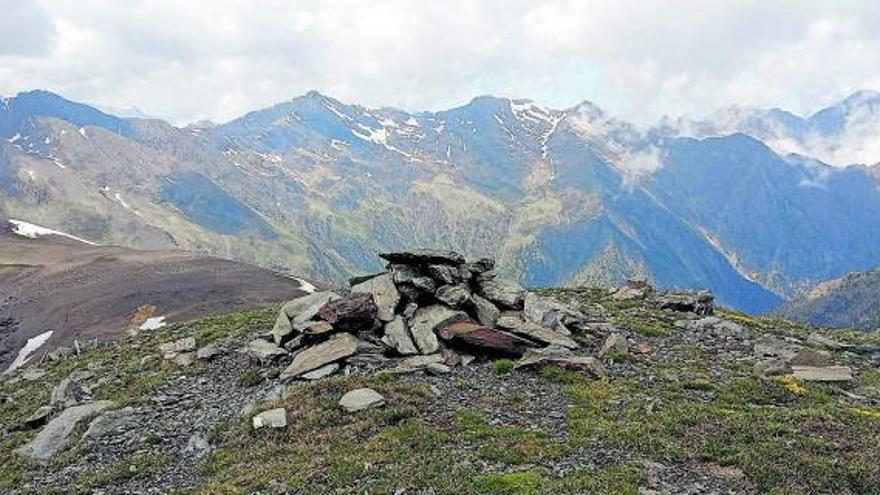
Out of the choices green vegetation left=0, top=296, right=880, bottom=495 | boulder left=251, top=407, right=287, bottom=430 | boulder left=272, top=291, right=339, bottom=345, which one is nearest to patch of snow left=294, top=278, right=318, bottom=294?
boulder left=272, top=291, right=339, bottom=345

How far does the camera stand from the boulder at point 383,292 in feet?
134

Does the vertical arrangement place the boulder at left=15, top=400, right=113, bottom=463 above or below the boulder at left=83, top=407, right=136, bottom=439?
below

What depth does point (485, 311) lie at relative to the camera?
41875mm

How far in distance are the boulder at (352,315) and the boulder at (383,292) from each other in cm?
75

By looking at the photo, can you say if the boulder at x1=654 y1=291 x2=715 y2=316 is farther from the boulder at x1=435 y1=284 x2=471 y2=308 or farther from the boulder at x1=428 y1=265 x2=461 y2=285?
the boulder at x1=435 y1=284 x2=471 y2=308

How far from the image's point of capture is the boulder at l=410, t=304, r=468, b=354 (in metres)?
37.8

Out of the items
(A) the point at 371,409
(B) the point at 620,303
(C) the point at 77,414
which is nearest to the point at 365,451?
(A) the point at 371,409

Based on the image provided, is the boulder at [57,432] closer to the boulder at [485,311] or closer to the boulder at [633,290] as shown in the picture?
the boulder at [485,311]

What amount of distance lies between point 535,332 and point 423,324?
6.06 meters

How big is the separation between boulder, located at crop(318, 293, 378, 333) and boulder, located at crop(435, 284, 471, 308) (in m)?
3.99

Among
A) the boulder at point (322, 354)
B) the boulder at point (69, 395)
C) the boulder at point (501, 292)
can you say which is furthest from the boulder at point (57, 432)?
the boulder at point (501, 292)

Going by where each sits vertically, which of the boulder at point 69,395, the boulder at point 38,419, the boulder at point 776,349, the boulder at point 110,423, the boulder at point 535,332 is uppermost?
the boulder at point 535,332

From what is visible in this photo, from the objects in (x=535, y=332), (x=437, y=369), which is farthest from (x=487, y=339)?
(x=437, y=369)

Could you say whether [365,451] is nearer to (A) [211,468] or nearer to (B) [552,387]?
(A) [211,468]
